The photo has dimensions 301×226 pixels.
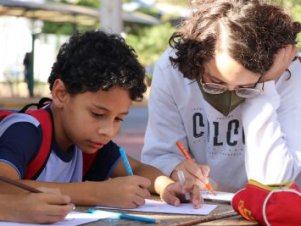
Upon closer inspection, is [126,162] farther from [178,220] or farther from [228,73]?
[178,220]

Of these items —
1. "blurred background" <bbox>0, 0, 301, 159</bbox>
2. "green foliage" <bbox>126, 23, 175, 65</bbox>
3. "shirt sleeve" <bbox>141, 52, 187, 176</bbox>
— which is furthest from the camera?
"green foliage" <bbox>126, 23, 175, 65</bbox>

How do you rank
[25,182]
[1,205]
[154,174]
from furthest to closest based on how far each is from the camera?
[154,174] → [25,182] → [1,205]

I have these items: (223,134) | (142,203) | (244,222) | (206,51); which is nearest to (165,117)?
(223,134)

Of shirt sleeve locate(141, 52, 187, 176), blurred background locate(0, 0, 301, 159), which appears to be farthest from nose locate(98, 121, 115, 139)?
blurred background locate(0, 0, 301, 159)

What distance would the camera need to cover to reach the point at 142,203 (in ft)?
6.89

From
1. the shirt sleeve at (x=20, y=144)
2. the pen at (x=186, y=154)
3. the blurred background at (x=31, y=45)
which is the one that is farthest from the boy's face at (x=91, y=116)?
the blurred background at (x=31, y=45)

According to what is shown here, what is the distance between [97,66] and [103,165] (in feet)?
1.30

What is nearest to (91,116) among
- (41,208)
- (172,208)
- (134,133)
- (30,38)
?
(172,208)

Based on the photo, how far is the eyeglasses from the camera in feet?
7.79

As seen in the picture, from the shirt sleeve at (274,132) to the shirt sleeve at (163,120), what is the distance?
0.91ft

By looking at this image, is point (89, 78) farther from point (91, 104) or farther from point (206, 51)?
point (206, 51)

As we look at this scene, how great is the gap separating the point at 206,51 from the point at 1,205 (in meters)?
0.84

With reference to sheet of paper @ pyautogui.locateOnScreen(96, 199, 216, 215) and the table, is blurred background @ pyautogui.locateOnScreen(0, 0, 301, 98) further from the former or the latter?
the table

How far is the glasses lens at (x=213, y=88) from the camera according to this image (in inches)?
93.3
